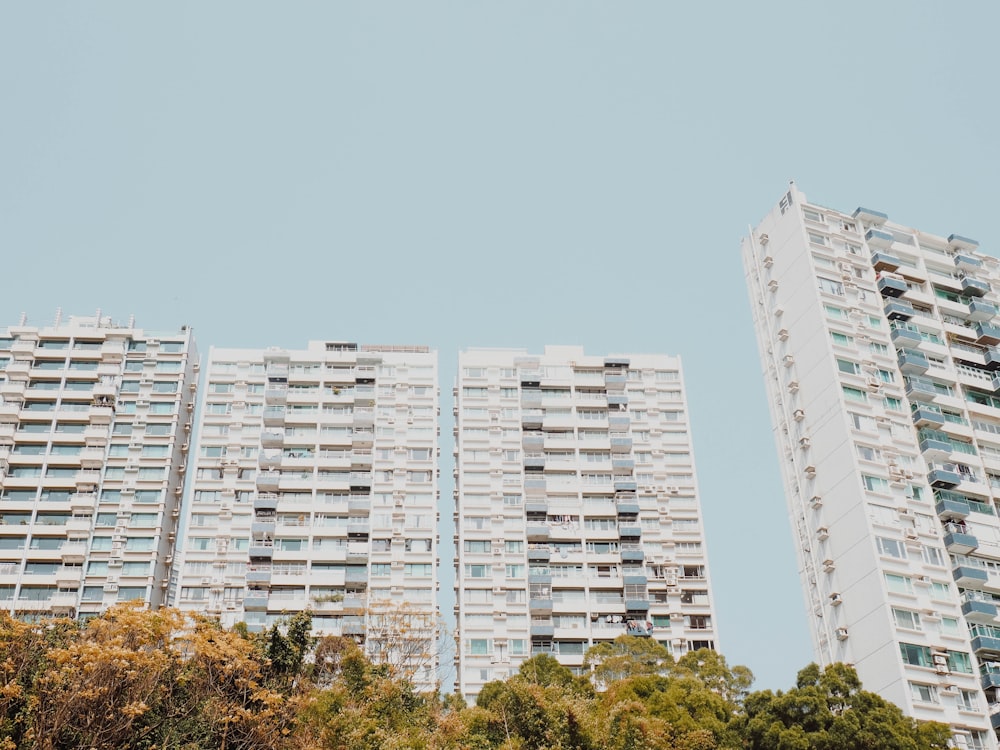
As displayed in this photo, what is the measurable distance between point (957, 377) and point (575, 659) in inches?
1019

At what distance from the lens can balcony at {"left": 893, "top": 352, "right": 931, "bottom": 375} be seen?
64938 millimetres

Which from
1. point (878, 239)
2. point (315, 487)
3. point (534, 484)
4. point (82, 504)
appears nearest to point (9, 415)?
point (82, 504)

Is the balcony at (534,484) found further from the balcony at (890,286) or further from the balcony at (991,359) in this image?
the balcony at (991,359)

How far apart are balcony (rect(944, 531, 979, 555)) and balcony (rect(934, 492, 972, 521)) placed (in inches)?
42.7

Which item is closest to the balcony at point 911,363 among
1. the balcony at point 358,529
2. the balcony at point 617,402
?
the balcony at point 617,402

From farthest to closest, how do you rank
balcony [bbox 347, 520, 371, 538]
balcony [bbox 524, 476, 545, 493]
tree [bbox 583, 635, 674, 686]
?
balcony [bbox 524, 476, 545, 493] < balcony [bbox 347, 520, 371, 538] < tree [bbox 583, 635, 674, 686]

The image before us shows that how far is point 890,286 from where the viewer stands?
67.9m

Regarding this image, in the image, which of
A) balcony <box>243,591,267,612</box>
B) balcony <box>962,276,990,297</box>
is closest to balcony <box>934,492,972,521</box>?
balcony <box>962,276,990,297</box>

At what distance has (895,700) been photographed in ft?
172

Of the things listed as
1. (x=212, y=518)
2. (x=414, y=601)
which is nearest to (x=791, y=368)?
(x=414, y=601)

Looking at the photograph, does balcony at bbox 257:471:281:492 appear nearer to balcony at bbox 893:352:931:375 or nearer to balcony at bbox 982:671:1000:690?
balcony at bbox 893:352:931:375

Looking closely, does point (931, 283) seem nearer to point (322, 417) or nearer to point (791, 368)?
point (791, 368)

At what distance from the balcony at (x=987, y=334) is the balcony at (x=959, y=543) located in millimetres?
14701

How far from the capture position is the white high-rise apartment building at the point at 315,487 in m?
70.9
